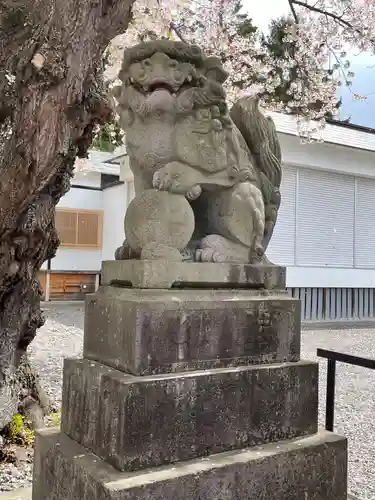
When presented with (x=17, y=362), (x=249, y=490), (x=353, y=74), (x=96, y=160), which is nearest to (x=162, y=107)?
(x=249, y=490)

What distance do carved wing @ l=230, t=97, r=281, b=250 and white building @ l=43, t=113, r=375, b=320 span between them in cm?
765

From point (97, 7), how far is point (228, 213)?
1323 mm

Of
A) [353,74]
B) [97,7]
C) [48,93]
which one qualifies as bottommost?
[48,93]

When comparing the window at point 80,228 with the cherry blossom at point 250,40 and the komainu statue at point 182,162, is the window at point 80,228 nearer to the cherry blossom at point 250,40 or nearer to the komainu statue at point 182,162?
the cherry blossom at point 250,40

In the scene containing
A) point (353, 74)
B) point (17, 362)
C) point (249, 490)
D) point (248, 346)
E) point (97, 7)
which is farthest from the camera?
point (353, 74)

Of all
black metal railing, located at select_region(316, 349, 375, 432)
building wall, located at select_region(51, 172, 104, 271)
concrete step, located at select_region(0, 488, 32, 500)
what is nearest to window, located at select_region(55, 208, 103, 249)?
building wall, located at select_region(51, 172, 104, 271)

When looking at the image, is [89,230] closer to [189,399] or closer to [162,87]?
[162,87]

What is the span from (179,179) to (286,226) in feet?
28.5

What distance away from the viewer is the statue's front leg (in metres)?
2.05

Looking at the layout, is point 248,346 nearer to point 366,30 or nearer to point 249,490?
point 249,490

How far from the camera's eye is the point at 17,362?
3.76m

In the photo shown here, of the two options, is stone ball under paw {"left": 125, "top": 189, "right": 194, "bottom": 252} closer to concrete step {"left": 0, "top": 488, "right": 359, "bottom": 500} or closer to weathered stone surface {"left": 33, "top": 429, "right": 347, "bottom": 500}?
weathered stone surface {"left": 33, "top": 429, "right": 347, "bottom": 500}

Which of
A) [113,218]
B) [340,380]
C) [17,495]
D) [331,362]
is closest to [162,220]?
[331,362]

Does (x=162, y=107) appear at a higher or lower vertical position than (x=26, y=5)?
lower
